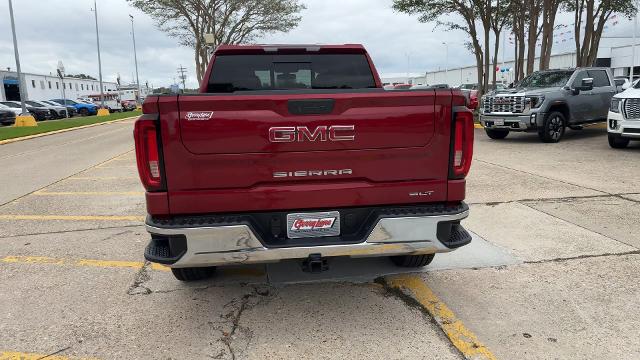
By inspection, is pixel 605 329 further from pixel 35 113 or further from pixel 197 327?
pixel 35 113

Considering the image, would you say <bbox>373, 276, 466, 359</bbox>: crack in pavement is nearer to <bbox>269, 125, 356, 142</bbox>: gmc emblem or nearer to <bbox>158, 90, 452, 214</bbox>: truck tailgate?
<bbox>158, 90, 452, 214</bbox>: truck tailgate

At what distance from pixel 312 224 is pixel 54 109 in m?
41.1

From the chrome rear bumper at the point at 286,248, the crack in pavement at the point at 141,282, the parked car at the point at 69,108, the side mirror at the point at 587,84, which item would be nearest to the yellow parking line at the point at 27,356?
the chrome rear bumper at the point at 286,248

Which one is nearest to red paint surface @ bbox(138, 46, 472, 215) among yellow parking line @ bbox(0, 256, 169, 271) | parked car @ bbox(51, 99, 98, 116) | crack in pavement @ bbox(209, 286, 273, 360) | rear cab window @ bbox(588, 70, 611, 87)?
crack in pavement @ bbox(209, 286, 273, 360)

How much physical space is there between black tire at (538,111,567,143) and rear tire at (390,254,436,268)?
32.1ft

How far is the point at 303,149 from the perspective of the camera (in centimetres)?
297

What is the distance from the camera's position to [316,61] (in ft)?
15.2

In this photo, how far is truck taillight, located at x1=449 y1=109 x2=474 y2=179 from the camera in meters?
3.10

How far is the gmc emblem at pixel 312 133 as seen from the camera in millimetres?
2938

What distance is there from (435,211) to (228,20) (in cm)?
3378

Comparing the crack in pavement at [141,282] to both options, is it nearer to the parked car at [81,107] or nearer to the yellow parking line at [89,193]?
the yellow parking line at [89,193]

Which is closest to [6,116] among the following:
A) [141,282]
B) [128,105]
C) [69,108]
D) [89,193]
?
[69,108]

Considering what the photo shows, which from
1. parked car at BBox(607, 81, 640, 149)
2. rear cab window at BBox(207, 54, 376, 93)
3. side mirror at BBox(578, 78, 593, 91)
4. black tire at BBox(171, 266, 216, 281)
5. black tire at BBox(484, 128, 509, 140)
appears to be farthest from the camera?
black tire at BBox(484, 128, 509, 140)

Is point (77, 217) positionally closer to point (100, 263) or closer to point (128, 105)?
point (100, 263)
